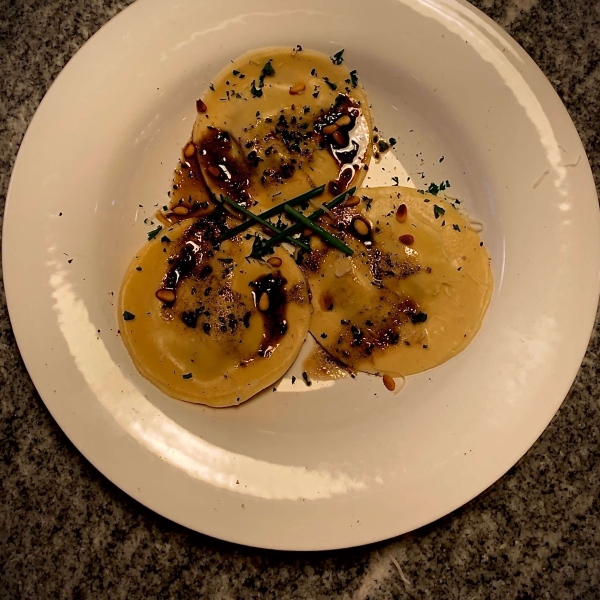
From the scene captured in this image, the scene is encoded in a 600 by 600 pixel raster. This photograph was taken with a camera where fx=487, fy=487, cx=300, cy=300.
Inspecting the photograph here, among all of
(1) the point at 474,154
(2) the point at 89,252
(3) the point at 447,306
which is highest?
(1) the point at 474,154

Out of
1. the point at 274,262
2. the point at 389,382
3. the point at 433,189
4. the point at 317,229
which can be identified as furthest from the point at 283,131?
the point at 389,382

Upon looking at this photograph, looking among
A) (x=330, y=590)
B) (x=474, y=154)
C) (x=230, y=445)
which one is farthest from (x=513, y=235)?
(x=330, y=590)

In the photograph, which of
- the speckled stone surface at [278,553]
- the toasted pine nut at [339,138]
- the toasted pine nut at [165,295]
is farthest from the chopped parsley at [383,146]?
the speckled stone surface at [278,553]

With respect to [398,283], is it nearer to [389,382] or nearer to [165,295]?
[389,382]

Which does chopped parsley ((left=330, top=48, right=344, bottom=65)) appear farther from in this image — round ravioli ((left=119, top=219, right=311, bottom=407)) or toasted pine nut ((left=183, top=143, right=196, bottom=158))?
round ravioli ((left=119, top=219, right=311, bottom=407))

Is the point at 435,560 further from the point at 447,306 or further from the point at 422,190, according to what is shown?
the point at 422,190

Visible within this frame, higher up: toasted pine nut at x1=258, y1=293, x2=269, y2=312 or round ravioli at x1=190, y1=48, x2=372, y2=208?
round ravioli at x1=190, y1=48, x2=372, y2=208

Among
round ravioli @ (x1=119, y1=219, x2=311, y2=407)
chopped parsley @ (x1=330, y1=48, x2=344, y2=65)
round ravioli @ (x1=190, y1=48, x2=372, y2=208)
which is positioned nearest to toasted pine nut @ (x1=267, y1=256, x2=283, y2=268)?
round ravioli @ (x1=119, y1=219, x2=311, y2=407)
